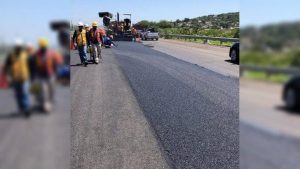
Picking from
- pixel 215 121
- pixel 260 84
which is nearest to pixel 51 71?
pixel 260 84

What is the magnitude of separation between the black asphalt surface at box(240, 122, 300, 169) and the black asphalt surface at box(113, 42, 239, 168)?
560 millimetres

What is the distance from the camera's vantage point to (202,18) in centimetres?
165

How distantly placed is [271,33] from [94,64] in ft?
2.74

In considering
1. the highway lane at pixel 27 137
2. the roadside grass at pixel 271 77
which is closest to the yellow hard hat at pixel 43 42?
the highway lane at pixel 27 137

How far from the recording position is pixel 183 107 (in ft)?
6.73

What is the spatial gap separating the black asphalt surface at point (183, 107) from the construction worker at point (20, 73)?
0.95m

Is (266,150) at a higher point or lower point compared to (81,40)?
lower

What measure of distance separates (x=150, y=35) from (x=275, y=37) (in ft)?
2.95

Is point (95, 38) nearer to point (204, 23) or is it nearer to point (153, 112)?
point (204, 23)

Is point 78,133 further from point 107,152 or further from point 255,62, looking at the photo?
point 255,62

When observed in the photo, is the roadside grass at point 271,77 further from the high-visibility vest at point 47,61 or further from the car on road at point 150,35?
the car on road at point 150,35

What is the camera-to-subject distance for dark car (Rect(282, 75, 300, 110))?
0.82 m

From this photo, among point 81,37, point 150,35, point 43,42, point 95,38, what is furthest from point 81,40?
point 150,35

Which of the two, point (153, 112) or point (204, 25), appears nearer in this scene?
point (204, 25)
